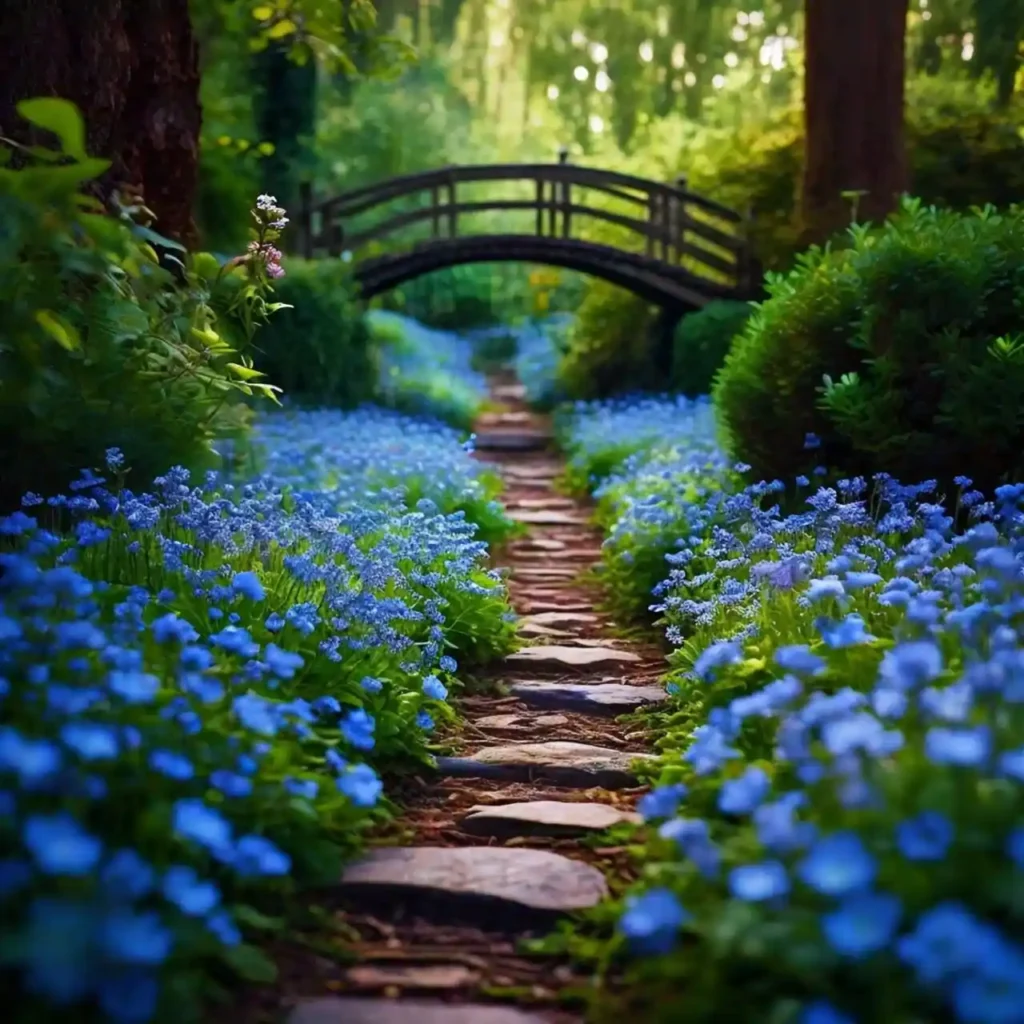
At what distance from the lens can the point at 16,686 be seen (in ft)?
9.12

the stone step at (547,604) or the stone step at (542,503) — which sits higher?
the stone step at (542,503)

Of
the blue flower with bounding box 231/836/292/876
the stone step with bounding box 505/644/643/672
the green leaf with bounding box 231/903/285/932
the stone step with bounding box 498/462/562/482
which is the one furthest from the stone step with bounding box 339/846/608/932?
the stone step with bounding box 498/462/562/482

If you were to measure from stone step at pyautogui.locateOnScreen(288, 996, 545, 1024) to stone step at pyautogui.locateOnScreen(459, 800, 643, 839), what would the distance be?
985mm

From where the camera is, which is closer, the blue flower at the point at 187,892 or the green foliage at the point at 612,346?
the blue flower at the point at 187,892

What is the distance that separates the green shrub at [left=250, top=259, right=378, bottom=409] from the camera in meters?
12.5

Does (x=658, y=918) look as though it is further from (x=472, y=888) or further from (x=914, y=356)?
(x=914, y=356)

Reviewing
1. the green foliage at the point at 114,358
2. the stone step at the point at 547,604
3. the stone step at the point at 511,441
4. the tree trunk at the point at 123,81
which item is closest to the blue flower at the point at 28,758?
the green foliage at the point at 114,358

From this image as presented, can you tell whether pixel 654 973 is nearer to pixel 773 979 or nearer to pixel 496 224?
pixel 773 979

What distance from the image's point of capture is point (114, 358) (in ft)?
16.4

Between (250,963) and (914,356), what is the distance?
15.4 feet

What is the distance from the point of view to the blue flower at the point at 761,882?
200 cm

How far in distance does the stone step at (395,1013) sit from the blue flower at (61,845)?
29.4 inches

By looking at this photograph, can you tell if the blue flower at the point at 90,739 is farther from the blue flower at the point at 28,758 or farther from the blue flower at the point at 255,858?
the blue flower at the point at 255,858

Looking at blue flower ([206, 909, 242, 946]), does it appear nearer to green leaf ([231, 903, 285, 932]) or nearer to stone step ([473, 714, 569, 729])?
green leaf ([231, 903, 285, 932])
